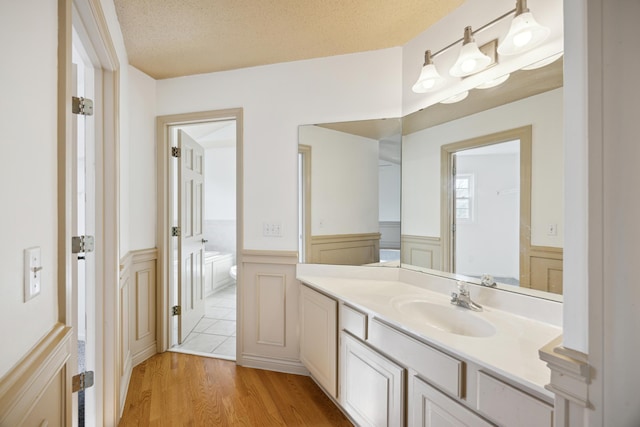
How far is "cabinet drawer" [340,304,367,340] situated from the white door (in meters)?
1.72

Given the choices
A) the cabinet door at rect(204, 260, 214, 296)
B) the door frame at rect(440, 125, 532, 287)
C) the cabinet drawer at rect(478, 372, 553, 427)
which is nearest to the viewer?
the cabinet drawer at rect(478, 372, 553, 427)

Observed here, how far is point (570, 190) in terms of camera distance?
668mm

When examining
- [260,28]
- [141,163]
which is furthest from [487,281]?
[141,163]

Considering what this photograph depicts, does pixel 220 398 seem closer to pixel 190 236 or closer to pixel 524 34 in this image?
pixel 190 236

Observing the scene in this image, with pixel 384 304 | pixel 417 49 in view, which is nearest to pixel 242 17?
pixel 417 49

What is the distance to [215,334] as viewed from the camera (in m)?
2.90

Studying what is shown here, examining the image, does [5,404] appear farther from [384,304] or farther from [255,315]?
[255,315]

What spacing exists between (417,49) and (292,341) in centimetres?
221

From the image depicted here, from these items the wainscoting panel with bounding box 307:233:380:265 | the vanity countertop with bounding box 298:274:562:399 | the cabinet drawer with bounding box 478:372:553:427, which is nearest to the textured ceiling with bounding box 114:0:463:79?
the wainscoting panel with bounding box 307:233:380:265

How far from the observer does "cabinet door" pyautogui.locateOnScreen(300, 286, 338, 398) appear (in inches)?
67.8

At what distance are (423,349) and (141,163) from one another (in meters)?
2.35

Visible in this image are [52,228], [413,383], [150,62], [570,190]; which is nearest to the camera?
[570,190]

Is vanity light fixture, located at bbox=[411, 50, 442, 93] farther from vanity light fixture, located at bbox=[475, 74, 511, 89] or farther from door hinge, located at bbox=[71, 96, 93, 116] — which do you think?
door hinge, located at bbox=[71, 96, 93, 116]

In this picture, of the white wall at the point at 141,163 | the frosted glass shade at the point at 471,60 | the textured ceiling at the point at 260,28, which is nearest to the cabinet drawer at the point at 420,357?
the frosted glass shade at the point at 471,60
